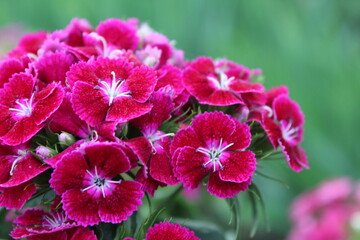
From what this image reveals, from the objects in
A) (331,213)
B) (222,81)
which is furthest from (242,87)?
(331,213)

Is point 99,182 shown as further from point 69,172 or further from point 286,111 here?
point 286,111

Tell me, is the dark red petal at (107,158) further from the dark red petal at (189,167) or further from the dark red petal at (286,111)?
the dark red petal at (286,111)

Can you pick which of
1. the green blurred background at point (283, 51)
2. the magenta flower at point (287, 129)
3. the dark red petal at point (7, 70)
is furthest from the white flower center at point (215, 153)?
the green blurred background at point (283, 51)

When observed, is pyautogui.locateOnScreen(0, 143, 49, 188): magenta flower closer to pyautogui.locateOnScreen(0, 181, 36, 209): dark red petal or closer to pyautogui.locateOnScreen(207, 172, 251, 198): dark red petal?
pyautogui.locateOnScreen(0, 181, 36, 209): dark red petal

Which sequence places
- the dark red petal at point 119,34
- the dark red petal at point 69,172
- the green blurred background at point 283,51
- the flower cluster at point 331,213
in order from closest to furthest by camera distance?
the dark red petal at point 69,172, the dark red petal at point 119,34, the flower cluster at point 331,213, the green blurred background at point 283,51

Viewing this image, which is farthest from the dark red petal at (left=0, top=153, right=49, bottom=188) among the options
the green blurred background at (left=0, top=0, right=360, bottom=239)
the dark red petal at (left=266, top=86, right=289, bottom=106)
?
the green blurred background at (left=0, top=0, right=360, bottom=239)
